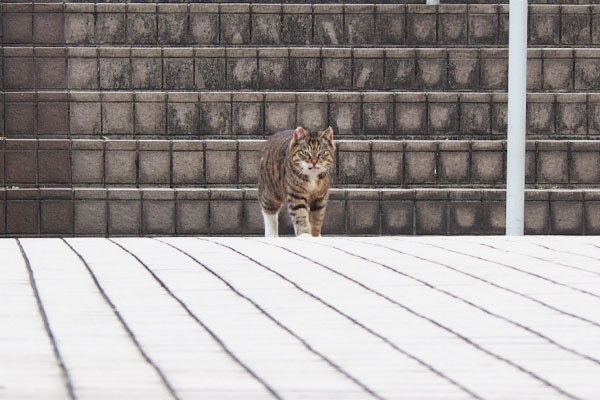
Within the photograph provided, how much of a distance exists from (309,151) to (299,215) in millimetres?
480

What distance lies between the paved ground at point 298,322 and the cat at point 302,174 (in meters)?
2.41

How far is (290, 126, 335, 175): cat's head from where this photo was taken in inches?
371

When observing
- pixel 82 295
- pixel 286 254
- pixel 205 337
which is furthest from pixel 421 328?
pixel 286 254

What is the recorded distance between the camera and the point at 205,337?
4.38 meters

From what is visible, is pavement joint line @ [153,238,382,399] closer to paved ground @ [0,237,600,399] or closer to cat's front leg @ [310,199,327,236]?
paved ground @ [0,237,600,399]

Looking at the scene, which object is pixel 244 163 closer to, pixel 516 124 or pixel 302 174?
pixel 302 174

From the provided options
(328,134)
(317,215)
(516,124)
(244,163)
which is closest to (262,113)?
(244,163)

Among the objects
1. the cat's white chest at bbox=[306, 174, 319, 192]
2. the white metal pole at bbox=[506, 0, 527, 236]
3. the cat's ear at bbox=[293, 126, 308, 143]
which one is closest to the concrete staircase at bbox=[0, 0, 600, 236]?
the cat's white chest at bbox=[306, 174, 319, 192]

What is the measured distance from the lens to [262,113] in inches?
427

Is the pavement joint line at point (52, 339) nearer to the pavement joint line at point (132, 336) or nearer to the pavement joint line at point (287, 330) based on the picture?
the pavement joint line at point (132, 336)

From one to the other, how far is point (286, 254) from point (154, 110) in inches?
173

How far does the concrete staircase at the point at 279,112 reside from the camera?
34.3ft

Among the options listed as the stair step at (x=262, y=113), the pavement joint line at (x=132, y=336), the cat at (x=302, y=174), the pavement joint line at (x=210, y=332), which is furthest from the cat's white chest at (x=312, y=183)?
the pavement joint line at (x=132, y=336)

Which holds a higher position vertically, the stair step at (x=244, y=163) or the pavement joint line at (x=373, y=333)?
the stair step at (x=244, y=163)
